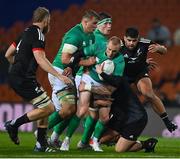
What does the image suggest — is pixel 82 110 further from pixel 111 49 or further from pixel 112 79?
pixel 111 49

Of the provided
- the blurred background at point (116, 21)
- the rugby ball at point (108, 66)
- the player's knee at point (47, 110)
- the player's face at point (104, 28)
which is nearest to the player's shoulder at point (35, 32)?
the player's knee at point (47, 110)

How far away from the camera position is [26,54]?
1015cm

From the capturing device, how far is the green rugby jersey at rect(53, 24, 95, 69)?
10859 mm

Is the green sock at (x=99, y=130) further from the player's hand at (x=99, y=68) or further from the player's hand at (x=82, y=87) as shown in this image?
the player's hand at (x=99, y=68)

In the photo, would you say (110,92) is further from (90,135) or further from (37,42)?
(37,42)

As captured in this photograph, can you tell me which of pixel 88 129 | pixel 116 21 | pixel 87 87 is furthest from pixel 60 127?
pixel 116 21

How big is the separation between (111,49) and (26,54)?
47.1 inches

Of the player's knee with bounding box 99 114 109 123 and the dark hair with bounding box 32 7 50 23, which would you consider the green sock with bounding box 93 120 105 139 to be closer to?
the player's knee with bounding box 99 114 109 123

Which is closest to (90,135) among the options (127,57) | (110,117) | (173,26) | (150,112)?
(110,117)

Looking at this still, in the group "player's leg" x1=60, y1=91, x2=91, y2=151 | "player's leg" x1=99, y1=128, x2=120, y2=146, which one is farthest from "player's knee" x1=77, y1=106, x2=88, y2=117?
"player's leg" x1=99, y1=128, x2=120, y2=146

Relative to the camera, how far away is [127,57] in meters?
12.0

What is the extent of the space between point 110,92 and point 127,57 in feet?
3.92

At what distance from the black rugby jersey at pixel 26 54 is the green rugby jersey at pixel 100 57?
1109 millimetres

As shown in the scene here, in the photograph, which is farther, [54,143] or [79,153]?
[54,143]
